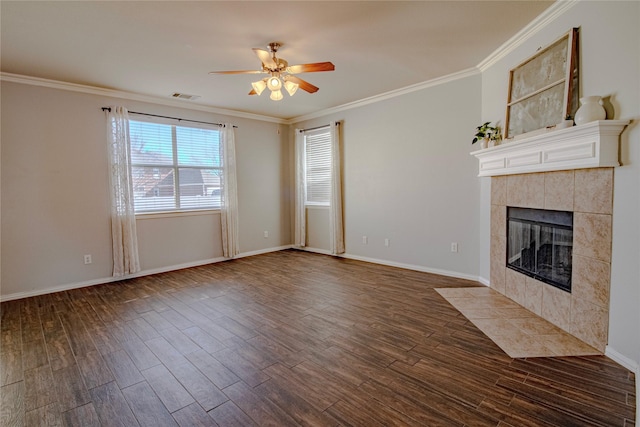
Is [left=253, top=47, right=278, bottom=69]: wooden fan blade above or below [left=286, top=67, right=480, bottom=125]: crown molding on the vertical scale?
below

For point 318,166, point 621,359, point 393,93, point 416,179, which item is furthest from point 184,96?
point 621,359

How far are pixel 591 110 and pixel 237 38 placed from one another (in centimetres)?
300

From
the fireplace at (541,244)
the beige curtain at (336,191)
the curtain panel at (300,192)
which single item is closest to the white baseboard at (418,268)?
the beige curtain at (336,191)

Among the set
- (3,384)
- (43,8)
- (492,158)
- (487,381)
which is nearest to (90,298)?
(3,384)

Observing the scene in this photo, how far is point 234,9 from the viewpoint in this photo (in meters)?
2.46

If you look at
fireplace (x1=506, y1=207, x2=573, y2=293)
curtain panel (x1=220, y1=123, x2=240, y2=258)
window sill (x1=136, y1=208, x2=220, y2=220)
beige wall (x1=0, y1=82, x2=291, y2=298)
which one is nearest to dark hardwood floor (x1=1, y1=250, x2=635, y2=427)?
beige wall (x1=0, y1=82, x2=291, y2=298)

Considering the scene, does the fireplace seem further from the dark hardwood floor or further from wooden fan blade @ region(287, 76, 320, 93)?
wooden fan blade @ region(287, 76, 320, 93)

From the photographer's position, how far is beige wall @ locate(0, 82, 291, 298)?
147 inches

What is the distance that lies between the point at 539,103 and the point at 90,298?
5.34 meters

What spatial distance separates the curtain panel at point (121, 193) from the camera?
433 cm

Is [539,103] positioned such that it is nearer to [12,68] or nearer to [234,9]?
[234,9]

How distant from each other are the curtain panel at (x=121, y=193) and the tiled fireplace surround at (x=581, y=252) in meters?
4.98

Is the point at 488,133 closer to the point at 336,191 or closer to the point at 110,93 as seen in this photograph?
the point at 336,191

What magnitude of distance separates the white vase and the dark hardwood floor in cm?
174
